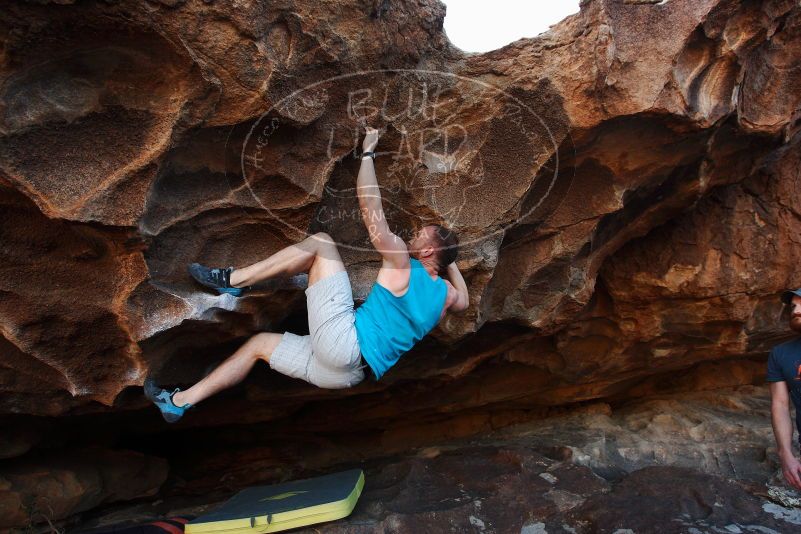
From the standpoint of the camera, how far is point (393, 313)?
248cm

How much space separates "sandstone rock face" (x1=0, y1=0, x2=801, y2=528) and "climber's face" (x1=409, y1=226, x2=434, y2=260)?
16cm

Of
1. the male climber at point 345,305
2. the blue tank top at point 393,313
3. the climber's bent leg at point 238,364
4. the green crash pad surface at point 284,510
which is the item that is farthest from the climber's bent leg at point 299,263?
the green crash pad surface at point 284,510

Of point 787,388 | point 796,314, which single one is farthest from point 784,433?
point 796,314

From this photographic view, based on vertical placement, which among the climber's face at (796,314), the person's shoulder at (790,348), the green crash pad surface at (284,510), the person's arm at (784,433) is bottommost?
the green crash pad surface at (284,510)

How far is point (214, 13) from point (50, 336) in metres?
1.50

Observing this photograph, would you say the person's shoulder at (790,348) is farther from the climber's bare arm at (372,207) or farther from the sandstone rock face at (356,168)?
the climber's bare arm at (372,207)

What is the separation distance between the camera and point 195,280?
2.45m

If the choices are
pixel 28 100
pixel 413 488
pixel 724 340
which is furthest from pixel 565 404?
pixel 28 100

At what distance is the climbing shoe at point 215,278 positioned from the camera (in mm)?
2385

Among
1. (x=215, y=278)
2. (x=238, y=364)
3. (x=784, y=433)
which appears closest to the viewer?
(x=215, y=278)

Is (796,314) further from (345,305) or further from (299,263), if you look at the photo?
(299,263)

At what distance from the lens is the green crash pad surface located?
96.7 inches

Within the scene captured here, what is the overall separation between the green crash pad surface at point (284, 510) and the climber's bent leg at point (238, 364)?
537mm
